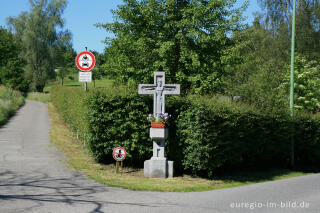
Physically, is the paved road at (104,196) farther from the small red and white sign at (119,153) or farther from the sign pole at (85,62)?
the sign pole at (85,62)

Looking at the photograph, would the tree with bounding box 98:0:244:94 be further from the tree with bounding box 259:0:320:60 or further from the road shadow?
the tree with bounding box 259:0:320:60

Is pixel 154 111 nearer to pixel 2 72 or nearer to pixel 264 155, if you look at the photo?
pixel 264 155

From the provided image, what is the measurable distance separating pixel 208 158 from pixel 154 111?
6.60 ft

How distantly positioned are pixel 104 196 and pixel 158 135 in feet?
9.01

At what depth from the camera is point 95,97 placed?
1017cm

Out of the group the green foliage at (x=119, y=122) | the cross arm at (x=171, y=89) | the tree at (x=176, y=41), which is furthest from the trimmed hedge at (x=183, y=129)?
the tree at (x=176, y=41)

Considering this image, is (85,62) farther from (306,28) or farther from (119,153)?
(306,28)

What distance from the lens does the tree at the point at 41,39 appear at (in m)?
48.9

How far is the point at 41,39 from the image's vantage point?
4956 centimetres

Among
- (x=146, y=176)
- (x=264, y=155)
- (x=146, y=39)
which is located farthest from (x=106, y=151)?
(x=146, y=39)

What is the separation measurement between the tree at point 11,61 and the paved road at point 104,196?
33.1 m

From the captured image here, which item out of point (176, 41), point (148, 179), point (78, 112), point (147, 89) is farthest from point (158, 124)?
point (176, 41)

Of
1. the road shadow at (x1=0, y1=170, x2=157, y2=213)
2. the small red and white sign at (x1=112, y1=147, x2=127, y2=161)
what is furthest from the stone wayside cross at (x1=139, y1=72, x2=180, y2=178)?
the road shadow at (x1=0, y1=170, x2=157, y2=213)

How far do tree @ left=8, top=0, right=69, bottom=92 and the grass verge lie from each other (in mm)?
39812
